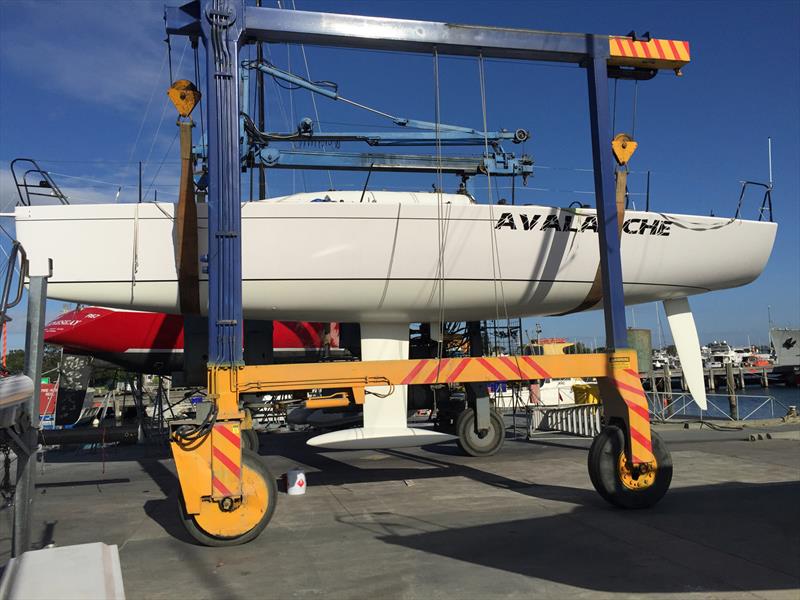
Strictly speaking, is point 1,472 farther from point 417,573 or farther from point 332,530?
point 417,573

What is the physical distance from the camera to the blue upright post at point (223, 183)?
520cm

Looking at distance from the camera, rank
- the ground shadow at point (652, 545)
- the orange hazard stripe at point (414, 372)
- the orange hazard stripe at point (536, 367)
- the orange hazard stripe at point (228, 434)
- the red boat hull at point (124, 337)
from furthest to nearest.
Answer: the red boat hull at point (124, 337)
the orange hazard stripe at point (536, 367)
the orange hazard stripe at point (414, 372)
the orange hazard stripe at point (228, 434)
the ground shadow at point (652, 545)

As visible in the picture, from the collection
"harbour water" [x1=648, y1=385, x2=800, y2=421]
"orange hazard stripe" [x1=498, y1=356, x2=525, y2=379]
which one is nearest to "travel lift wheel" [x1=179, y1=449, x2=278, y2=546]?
"orange hazard stripe" [x1=498, y1=356, x2=525, y2=379]

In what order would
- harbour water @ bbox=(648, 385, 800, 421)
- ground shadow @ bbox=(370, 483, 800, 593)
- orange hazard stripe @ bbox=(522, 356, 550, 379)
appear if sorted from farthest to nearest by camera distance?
1. harbour water @ bbox=(648, 385, 800, 421)
2. orange hazard stripe @ bbox=(522, 356, 550, 379)
3. ground shadow @ bbox=(370, 483, 800, 593)

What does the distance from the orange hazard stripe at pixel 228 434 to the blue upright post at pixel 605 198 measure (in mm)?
3566

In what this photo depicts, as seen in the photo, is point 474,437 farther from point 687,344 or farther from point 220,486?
point 220,486

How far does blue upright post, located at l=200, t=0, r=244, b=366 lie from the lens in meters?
5.20

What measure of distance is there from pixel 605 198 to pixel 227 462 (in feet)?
14.1

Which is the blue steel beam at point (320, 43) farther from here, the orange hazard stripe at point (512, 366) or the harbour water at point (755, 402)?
the harbour water at point (755, 402)

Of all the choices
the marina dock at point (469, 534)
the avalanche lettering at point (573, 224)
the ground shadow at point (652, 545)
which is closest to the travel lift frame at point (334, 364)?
the marina dock at point (469, 534)

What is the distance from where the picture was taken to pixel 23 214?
686cm

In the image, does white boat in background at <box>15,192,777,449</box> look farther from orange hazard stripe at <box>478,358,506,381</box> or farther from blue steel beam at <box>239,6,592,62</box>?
blue steel beam at <box>239,6,592,62</box>

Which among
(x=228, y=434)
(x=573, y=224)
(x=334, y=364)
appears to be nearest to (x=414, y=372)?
(x=334, y=364)

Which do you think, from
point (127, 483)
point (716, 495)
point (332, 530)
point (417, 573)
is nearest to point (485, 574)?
point (417, 573)
